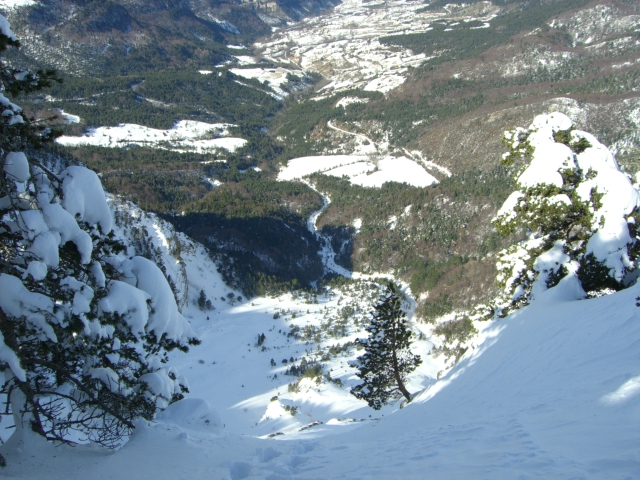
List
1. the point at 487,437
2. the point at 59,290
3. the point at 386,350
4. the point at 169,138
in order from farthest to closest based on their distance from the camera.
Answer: the point at 169,138, the point at 386,350, the point at 487,437, the point at 59,290

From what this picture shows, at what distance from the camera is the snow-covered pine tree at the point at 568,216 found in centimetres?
1529

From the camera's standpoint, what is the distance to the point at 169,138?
528 ft

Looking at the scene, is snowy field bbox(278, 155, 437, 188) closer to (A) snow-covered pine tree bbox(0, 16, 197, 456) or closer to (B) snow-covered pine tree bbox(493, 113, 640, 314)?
(B) snow-covered pine tree bbox(493, 113, 640, 314)

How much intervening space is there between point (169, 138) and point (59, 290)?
16829 cm

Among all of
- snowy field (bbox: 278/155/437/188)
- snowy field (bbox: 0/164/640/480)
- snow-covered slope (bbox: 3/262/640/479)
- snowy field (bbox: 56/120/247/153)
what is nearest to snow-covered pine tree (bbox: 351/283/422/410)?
snowy field (bbox: 0/164/640/480)

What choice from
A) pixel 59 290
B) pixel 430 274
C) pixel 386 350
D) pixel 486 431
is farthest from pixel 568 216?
pixel 430 274

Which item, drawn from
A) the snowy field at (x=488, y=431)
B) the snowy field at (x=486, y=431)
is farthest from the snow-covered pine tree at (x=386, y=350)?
the snowy field at (x=488, y=431)

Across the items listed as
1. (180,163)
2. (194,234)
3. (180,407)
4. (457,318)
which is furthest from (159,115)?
(180,407)

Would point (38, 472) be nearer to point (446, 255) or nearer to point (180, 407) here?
point (180, 407)

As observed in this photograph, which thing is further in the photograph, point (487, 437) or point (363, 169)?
point (363, 169)

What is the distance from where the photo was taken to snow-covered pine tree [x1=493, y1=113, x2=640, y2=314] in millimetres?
15289

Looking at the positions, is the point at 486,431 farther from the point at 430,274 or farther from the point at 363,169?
the point at 363,169

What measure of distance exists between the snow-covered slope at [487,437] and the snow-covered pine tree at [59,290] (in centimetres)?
85

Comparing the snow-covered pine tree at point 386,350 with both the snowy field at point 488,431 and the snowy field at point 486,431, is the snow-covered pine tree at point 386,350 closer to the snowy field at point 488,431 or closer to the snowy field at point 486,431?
the snowy field at point 486,431
